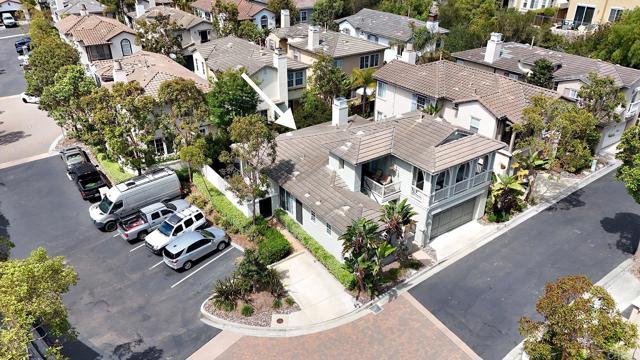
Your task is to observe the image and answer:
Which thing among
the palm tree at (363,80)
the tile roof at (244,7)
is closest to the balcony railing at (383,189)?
the palm tree at (363,80)

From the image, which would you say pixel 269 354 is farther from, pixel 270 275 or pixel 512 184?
pixel 512 184

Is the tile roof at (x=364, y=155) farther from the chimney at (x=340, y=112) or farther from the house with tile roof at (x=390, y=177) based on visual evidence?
the chimney at (x=340, y=112)

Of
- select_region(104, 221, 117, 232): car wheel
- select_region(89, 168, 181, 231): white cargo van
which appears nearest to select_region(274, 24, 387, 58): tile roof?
select_region(89, 168, 181, 231): white cargo van

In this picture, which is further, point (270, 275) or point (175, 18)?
point (175, 18)

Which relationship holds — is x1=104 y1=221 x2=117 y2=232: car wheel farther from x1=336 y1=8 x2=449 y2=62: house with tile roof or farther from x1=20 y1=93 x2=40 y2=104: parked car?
x1=336 y1=8 x2=449 y2=62: house with tile roof

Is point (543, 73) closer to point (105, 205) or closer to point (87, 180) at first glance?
point (105, 205)

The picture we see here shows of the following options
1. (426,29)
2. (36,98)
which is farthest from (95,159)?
(426,29)
